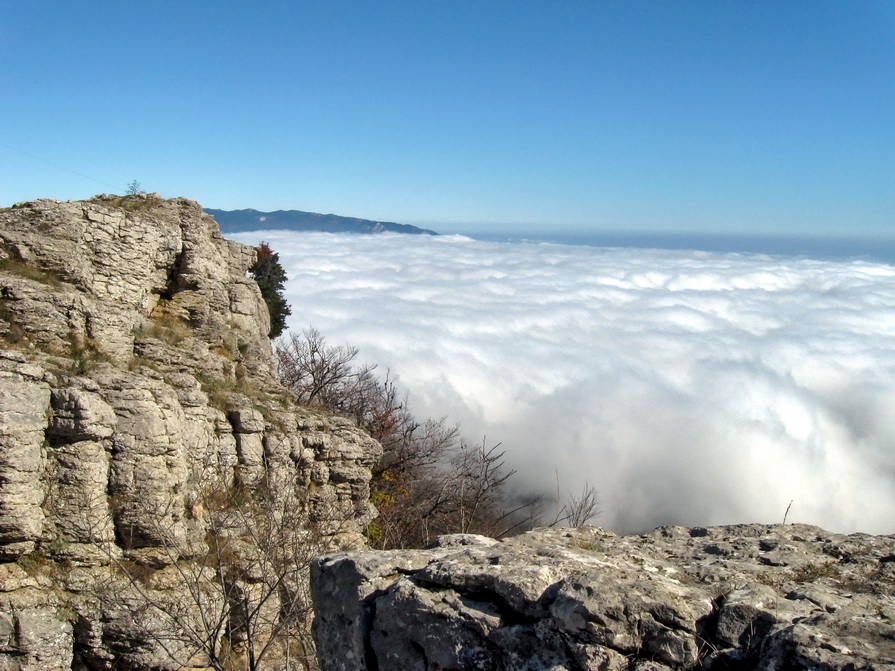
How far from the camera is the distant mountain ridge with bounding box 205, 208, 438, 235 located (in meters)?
124

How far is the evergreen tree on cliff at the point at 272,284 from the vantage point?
3309cm

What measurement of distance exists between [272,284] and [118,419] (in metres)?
25.2

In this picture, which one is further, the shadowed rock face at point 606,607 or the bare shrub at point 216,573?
the bare shrub at point 216,573

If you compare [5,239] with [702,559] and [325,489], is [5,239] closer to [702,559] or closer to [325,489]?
[325,489]

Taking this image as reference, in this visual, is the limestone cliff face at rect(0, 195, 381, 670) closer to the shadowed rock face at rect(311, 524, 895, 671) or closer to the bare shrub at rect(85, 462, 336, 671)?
the bare shrub at rect(85, 462, 336, 671)

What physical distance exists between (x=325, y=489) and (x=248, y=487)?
1816 millimetres

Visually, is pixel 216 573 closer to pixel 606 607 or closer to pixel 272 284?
pixel 606 607

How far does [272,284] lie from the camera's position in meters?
35.6

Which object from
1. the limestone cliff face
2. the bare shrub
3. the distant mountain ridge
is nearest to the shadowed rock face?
the bare shrub

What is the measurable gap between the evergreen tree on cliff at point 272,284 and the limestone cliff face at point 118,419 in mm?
15692

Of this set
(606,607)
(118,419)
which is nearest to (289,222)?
(118,419)

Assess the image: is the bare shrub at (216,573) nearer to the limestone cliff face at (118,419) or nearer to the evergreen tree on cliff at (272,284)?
the limestone cliff face at (118,419)

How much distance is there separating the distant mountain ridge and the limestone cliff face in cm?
9966

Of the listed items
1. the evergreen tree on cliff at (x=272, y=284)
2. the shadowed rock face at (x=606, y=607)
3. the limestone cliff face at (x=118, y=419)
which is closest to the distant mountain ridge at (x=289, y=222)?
the evergreen tree on cliff at (x=272, y=284)
